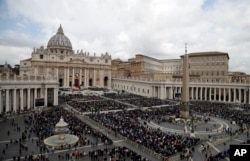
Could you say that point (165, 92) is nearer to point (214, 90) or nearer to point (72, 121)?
point (214, 90)

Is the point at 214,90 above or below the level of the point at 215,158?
above

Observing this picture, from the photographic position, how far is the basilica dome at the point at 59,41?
4180 inches

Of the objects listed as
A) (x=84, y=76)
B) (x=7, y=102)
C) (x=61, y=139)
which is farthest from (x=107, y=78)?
(x=61, y=139)

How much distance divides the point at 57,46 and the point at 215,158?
98.2m

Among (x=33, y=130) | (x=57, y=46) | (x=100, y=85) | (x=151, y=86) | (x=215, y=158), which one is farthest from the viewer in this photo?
(x=57, y=46)

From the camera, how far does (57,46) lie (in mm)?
105125

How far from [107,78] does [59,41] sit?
107 ft

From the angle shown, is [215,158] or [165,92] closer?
[215,158]

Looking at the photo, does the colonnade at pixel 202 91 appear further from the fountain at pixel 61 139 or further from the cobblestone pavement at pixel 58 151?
the fountain at pixel 61 139

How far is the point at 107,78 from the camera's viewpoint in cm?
9869

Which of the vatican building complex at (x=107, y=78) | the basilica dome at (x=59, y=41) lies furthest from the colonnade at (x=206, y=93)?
the basilica dome at (x=59, y=41)

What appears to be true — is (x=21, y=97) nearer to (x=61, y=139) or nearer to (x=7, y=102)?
(x=7, y=102)

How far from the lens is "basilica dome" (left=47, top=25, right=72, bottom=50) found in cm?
10616

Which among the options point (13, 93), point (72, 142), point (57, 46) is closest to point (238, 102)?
point (72, 142)
